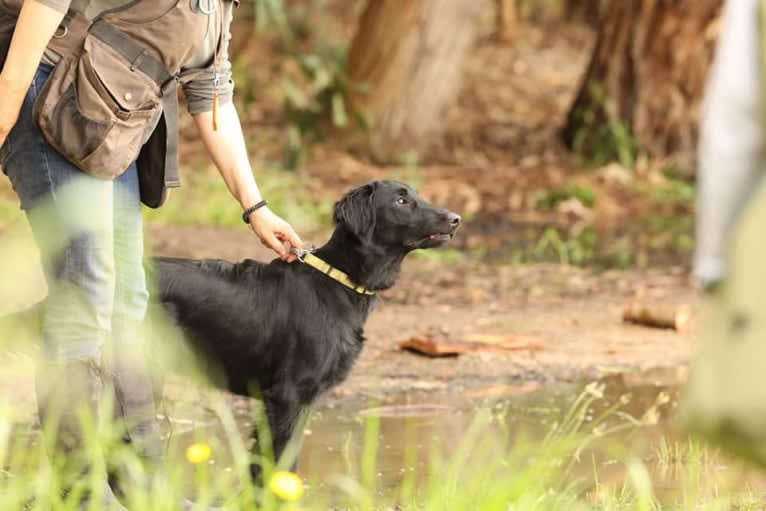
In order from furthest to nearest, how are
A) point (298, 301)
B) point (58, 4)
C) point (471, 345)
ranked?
point (471, 345) → point (298, 301) → point (58, 4)

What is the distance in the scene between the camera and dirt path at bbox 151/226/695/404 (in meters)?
7.33

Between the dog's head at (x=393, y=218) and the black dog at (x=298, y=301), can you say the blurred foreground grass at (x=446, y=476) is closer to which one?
the black dog at (x=298, y=301)

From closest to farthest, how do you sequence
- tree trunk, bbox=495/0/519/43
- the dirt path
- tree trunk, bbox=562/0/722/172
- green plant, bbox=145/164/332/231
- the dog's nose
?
the dog's nose → the dirt path → green plant, bbox=145/164/332/231 → tree trunk, bbox=562/0/722/172 → tree trunk, bbox=495/0/519/43

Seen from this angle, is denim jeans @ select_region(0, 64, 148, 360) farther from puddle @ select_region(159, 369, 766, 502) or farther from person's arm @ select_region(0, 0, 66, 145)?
puddle @ select_region(159, 369, 766, 502)

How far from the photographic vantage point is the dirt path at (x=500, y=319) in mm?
7328

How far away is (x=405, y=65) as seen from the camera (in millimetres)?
13758

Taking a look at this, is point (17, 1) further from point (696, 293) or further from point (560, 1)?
point (560, 1)

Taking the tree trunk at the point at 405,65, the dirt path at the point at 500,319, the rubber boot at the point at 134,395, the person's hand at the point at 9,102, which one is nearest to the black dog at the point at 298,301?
the rubber boot at the point at 134,395

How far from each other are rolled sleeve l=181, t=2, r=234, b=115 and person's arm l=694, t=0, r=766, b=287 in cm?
238

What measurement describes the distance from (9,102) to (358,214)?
6.34ft

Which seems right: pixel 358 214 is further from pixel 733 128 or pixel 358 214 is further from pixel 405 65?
pixel 405 65

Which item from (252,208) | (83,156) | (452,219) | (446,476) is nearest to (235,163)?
(252,208)

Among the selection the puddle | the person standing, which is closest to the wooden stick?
the puddle

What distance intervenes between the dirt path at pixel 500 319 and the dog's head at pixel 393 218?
52.2 inches
